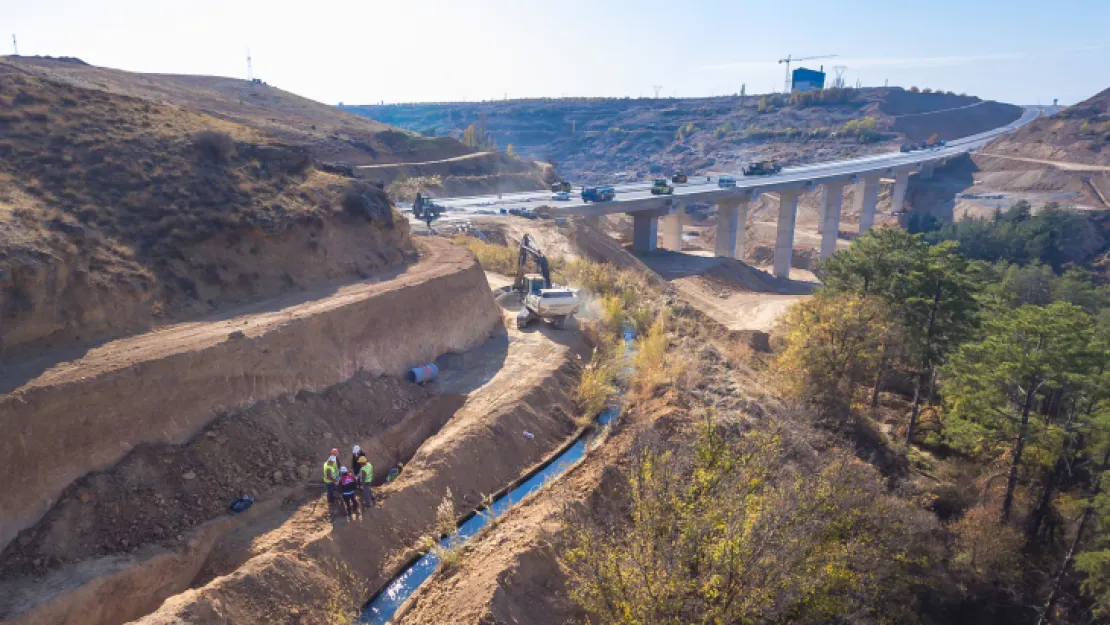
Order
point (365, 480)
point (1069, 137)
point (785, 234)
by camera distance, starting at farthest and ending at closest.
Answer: point (1069, 137) → point (785, 234) → point (365, 480)

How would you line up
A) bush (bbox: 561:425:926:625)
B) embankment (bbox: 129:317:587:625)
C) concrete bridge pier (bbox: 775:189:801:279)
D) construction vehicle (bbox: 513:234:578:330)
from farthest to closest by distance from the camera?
concrete bridge pier (bbox: 775:189:801:279)
construction vehicle (bbox: 513:234:578:330)
embankment (bbox: 129:317:587:625)
bush (bbox: 561:425:926:625)

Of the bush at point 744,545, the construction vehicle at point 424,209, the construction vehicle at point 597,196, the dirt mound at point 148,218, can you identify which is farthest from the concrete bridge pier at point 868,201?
the bush at point 744,545

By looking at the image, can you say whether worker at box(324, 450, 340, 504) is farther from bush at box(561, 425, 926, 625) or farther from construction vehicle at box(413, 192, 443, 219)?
construction vehicle at box(413, 192, 443, 219)

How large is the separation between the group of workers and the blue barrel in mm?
7030

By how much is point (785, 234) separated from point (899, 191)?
36200mm

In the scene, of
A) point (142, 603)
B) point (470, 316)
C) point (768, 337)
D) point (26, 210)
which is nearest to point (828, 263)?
point (768, 337)

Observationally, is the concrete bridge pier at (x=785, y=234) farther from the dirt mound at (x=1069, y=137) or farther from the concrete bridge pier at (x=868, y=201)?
the dirt mound at (x=1069, y=137)

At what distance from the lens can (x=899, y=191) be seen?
94812mm

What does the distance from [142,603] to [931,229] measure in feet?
278

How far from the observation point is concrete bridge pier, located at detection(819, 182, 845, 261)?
7775cm

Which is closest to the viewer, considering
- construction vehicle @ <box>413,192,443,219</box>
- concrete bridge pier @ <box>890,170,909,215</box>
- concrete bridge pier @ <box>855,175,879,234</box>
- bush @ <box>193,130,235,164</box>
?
bush @ <box>193,130,235,164</box>

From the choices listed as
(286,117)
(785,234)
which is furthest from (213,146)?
(286,117)

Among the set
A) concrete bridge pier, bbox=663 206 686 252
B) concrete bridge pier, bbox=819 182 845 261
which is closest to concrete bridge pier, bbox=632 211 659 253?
concrete bridge pier, bbox=663 206 686 252

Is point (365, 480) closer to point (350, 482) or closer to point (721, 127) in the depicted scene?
point (350, 482)
